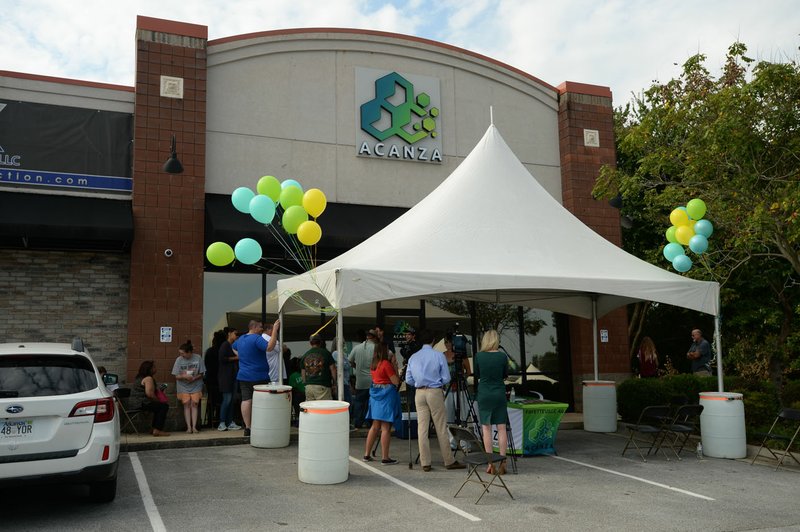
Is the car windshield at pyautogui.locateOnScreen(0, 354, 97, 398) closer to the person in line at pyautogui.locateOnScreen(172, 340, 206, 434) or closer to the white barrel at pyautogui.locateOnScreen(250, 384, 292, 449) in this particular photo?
the white barrel at pyautogui.locateOnScreen(250, 384, 292, 449)

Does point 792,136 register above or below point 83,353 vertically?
above

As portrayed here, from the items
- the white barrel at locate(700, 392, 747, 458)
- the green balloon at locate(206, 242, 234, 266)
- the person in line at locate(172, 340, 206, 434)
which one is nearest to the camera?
the green balloon at locate(206, 242, 234, 266)

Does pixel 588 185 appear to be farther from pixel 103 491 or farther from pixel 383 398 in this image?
pixel 103 491

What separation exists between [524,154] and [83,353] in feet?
38.2

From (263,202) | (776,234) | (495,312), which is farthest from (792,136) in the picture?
(263,202)

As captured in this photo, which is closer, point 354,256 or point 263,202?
point 263,202

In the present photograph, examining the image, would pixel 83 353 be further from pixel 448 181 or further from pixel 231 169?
pixel 231 169

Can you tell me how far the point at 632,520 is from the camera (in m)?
6.34


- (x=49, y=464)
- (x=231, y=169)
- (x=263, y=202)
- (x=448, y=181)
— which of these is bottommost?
(x=49, y=464)

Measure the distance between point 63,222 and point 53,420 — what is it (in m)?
6.25

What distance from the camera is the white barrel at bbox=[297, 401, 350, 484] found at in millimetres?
7750

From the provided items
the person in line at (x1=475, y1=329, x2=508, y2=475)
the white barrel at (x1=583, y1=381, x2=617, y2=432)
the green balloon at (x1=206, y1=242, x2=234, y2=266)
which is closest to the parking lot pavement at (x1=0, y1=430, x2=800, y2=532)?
the person in line at (x1=475, y1=329, x2=508, y2=475)

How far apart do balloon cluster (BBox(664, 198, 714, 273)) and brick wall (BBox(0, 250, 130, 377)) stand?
9431 millimetres

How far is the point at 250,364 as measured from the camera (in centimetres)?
1126
